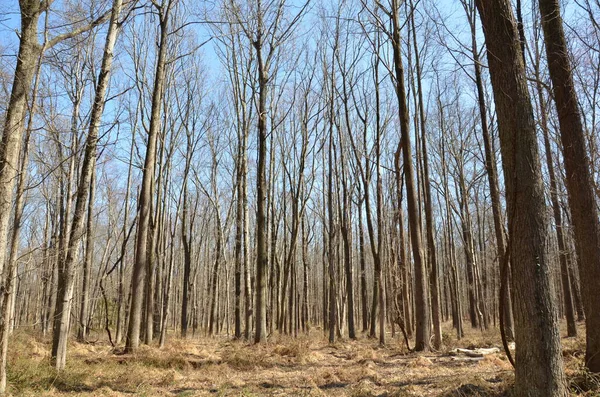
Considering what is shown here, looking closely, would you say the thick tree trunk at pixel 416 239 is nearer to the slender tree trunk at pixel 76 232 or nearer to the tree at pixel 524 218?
the tree at pixel 524 218

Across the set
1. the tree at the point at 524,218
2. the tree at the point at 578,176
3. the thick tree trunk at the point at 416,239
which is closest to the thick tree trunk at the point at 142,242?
the thick tree trunk at the point at 416,239

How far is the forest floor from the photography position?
564 cm

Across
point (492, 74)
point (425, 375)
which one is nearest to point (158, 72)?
point (492, 74)

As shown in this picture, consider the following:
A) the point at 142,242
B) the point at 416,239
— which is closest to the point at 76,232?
the point at 142,242

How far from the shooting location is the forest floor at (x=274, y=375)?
5.64 m

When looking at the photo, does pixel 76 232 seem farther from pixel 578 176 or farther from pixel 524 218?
pixel 578 176

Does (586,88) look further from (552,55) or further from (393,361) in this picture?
(393,361)

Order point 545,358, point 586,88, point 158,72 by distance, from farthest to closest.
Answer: point 158,72
point 586,88
point 545,358

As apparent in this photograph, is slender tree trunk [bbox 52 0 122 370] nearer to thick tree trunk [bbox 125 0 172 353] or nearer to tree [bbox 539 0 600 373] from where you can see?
thick tree trunk [bbox 125 0 172 353]

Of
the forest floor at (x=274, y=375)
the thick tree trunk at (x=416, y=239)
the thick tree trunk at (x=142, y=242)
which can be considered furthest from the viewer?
the thick tree trunk at (x=416, y=239)

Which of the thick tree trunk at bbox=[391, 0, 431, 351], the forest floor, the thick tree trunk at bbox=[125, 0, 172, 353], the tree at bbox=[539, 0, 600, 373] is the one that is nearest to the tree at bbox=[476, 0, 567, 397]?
the forest floor

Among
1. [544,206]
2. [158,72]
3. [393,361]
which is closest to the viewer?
[544,206]

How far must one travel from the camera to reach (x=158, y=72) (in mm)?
10414

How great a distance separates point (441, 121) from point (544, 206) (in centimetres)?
1667
